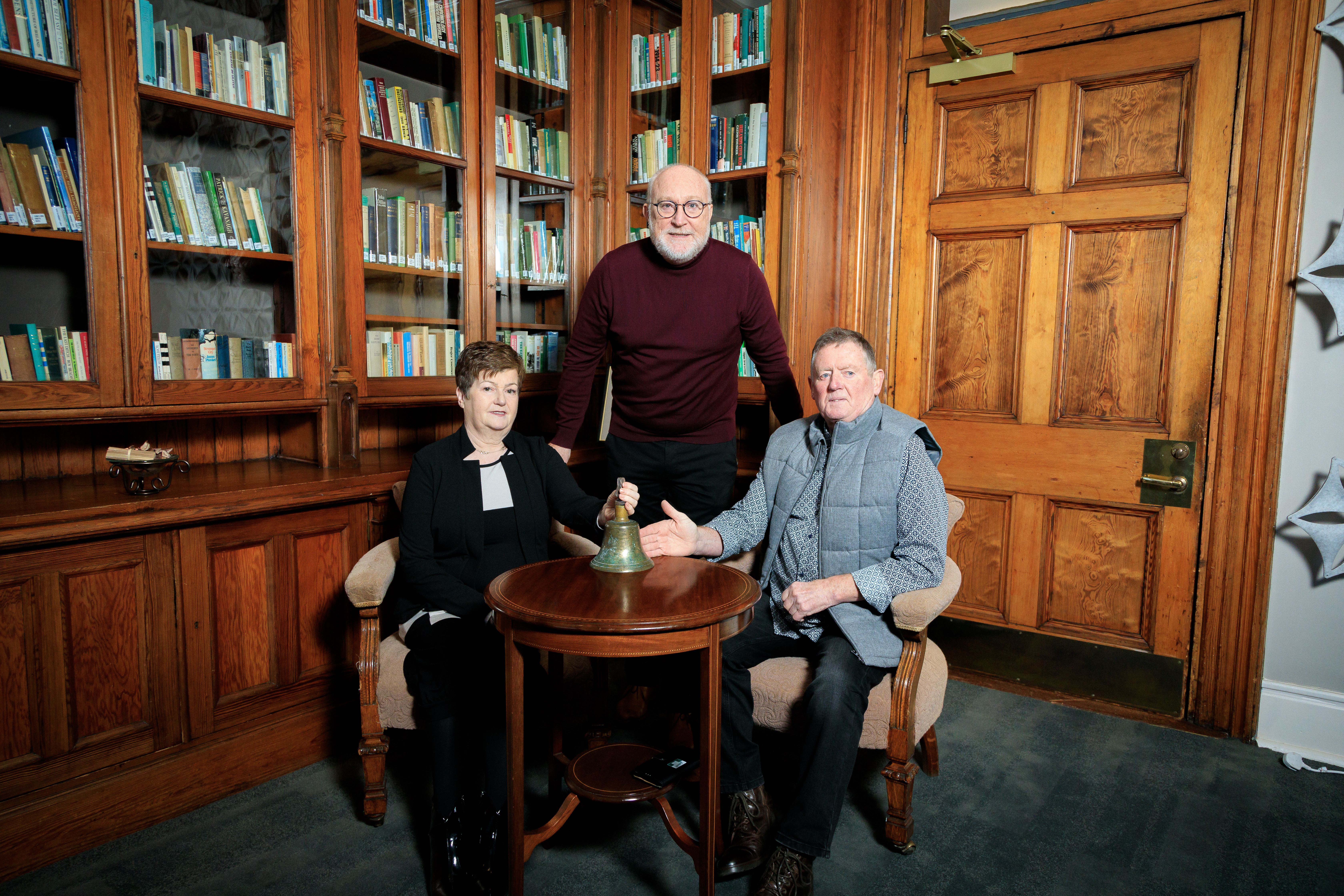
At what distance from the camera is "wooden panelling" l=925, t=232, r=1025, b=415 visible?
299 centimetres

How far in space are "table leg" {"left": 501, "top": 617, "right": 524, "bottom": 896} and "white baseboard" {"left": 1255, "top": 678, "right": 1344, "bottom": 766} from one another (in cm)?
238

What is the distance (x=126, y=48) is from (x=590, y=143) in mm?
1643

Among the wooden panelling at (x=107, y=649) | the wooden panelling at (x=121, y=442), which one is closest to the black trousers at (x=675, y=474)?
the wooden panelling at (x=121, y=442)

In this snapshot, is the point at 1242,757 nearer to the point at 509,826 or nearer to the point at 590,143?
the point at 509,826

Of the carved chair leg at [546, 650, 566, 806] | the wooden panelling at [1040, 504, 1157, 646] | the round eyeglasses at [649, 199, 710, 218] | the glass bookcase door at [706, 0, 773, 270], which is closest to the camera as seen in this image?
the carved chair leg at [546, 650, 566, 806]

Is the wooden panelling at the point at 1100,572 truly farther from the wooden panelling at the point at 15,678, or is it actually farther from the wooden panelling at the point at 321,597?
the wooden panelling at the point at 15,678

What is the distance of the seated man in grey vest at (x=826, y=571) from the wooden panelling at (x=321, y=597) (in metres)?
1.06

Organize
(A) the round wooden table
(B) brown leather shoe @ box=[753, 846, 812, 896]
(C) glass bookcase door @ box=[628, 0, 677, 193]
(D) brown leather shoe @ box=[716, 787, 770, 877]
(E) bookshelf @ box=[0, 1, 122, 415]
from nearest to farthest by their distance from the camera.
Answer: (A) the round wooden table → (B) brown leather shoe @ box=[753, 846, 812, 896] → (D) brown leather shoe @ box=[716, 787, 770, 877] → (E) bookshelf @ box=[0, 1, 122, 415] → (C) glass bookcase door @ box=[628, 0, 677, 193]

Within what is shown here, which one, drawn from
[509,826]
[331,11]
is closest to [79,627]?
[509,826]

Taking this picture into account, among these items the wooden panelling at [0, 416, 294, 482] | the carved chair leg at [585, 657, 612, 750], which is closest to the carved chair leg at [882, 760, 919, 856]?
the carved chair leg at [585, 657, 612, 750]

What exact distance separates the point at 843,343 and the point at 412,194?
1.65 metres

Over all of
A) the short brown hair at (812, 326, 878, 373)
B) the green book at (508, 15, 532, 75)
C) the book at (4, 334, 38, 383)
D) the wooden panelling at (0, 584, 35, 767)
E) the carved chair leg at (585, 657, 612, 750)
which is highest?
the green book at (508, 15, 532, 75)

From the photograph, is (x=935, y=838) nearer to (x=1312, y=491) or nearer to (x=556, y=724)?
(x=556, y=724)

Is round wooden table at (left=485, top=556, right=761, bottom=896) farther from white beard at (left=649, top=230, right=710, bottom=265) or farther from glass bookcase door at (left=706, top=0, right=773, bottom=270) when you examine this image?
glass bookcase door at (left=706, top=0, right=773, bottom=270)
